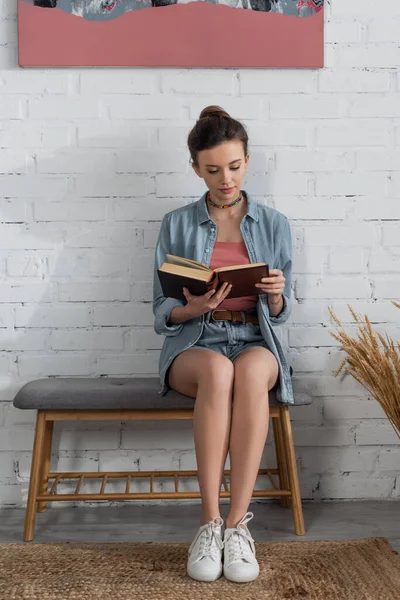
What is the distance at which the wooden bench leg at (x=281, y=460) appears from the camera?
2.59m

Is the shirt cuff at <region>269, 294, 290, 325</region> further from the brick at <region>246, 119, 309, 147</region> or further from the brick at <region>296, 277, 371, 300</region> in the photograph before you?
the brick at <region>246, 119, 309, 147</region>

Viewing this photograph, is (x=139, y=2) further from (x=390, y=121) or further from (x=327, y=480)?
(x=327, y=480)

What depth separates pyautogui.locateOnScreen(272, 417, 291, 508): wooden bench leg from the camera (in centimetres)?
259

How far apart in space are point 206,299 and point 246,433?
39 cm

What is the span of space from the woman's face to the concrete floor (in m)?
1.09

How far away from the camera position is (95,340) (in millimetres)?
2662

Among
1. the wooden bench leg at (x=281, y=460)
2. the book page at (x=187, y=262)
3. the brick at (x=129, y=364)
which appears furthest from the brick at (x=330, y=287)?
the book page at (x=187, y=262)

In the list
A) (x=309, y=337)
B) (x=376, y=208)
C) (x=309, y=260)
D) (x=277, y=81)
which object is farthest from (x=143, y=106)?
(x=309, y=337)

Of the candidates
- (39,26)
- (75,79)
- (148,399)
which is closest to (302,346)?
(148,399)

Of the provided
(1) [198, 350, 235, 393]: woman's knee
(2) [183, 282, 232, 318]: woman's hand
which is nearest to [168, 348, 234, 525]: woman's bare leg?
(1) [198, 350, 235, 393]: woman's knee

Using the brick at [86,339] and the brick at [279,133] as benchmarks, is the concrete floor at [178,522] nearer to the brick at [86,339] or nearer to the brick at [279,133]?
the brick at [86,339]

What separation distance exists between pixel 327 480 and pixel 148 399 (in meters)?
0.83

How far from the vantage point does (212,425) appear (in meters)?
2.03

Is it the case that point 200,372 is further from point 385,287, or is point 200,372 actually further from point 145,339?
point 385,287
